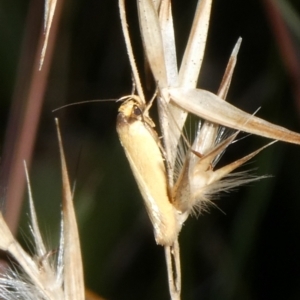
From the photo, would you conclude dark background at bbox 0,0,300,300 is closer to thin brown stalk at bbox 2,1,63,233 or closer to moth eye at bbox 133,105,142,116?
thin brown stalk at bbox 2,1,63,233

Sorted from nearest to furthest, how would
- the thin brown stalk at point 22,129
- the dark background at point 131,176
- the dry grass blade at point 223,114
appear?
1. the dry grass blade at point 223,114
2. the thin brown stalk at point 22,129
3. the dark background at point 131,176

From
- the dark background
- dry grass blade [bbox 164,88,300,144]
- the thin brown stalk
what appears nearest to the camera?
dry grass blade [bbox 164,88,300,144]

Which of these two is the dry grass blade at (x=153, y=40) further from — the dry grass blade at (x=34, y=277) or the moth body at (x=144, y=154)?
the dry grass blade at (x=34, y=277)

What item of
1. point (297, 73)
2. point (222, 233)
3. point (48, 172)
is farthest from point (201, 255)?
point (297, 73)

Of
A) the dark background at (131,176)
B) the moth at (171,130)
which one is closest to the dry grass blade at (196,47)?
the moth at (171,130)

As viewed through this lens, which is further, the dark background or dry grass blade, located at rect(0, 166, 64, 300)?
the dark background

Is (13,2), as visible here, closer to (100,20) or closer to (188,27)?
(100,20)

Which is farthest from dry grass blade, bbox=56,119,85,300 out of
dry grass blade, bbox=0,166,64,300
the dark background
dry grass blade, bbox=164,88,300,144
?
the dark background

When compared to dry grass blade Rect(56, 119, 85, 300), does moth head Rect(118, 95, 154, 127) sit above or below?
above
